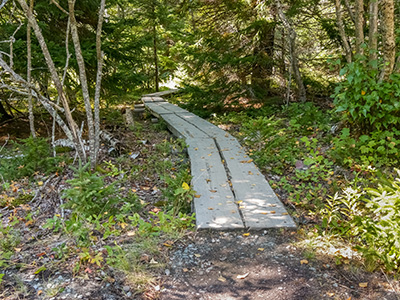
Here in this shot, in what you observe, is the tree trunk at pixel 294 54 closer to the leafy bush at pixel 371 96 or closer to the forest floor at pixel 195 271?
the leafy bush at pixel 371 96

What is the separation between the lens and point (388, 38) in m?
5.23

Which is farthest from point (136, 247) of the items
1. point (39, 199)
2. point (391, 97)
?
point (391, 97)

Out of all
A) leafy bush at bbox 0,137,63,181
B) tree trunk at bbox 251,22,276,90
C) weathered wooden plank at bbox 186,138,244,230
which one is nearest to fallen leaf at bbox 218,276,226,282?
weathered wooden plank at bbox 186,138,244,230

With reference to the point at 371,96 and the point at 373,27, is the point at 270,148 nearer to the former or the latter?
the point at 371,96

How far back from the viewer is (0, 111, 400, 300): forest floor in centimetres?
265

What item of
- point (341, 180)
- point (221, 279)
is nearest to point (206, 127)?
point (341, 180)

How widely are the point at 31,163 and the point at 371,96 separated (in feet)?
21.6

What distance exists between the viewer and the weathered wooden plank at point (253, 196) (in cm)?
366

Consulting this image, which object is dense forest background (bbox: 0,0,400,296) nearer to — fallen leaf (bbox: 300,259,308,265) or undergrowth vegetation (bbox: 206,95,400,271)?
undergrowth vegetation (bbox: 206,95,400,271)

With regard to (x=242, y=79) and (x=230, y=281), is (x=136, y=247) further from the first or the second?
(x=242, y=79)

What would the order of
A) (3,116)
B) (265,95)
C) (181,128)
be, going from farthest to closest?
(265,95)
(3,116)
(181,128)

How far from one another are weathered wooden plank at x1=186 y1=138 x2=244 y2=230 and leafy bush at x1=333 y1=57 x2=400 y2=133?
2.39m

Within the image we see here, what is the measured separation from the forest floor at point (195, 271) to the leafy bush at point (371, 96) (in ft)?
8.44

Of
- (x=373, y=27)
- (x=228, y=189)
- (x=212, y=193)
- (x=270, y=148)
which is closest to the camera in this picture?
(x=212, y=193)
